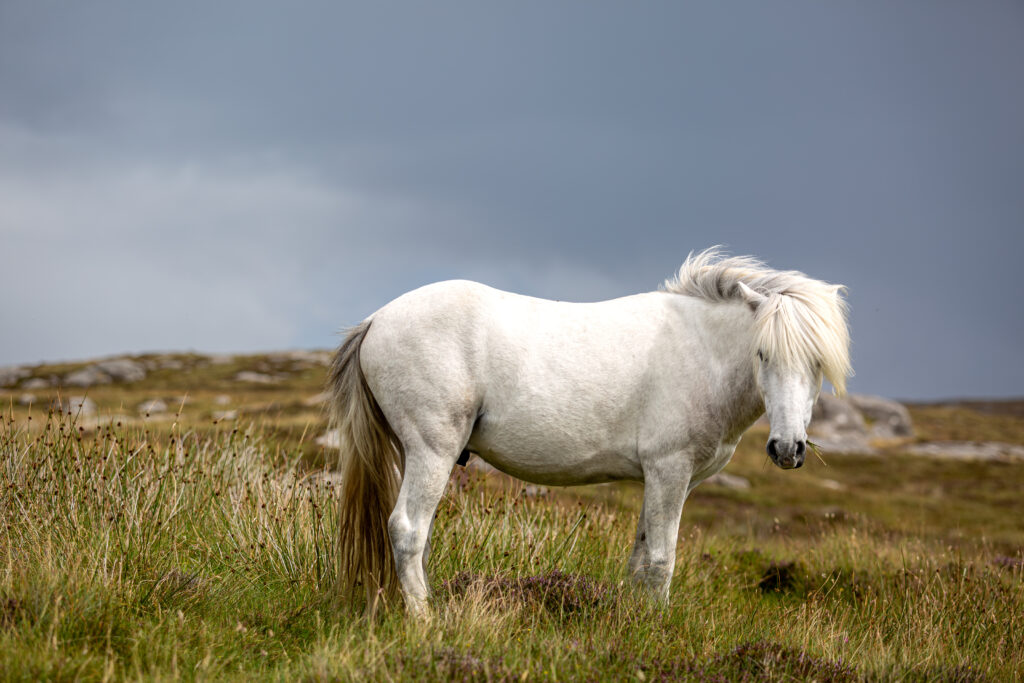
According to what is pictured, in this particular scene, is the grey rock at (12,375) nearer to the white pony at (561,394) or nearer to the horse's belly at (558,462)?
the white pony at (561,394)

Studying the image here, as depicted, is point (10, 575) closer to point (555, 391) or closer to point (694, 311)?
point (555, 391)

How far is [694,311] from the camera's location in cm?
558

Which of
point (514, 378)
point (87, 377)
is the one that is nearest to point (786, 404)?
point (514, 378)

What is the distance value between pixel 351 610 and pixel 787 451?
3.25 m

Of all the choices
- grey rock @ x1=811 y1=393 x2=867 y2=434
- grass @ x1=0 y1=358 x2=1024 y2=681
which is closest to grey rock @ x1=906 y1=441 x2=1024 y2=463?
grey rock @ x1=811 y1=393 x2=867 y2=434

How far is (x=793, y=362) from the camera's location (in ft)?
15.9

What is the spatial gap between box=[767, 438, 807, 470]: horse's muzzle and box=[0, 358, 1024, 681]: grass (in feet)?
4.17

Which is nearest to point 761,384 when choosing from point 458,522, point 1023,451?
point 458,522

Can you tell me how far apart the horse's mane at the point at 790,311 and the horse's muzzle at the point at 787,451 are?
532mm

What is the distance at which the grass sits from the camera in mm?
4250

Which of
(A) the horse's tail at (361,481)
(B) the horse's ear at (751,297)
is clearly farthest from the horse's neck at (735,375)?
(A) the horse's tail at (361,481)

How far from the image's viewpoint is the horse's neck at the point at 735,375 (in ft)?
17.2

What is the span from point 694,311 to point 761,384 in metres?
0.82

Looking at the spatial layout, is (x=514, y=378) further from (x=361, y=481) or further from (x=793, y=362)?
(x=793, y=362)
